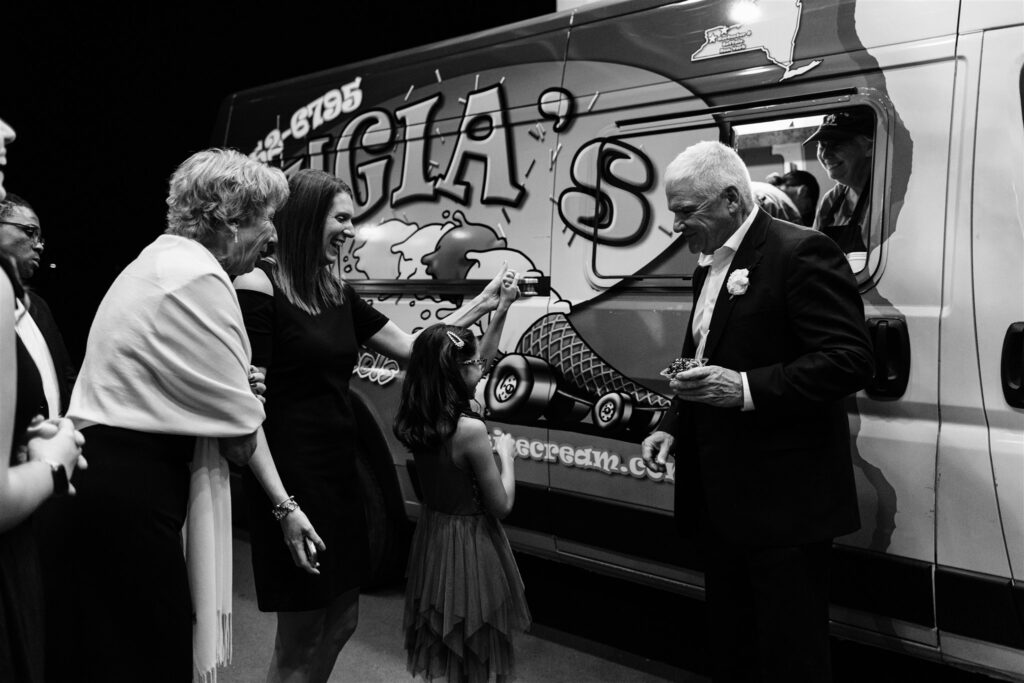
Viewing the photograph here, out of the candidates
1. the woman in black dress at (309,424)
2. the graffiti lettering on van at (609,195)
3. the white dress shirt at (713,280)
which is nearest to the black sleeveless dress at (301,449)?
the woman in black dress at (309,424)

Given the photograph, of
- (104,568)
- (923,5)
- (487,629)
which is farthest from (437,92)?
(104,568)

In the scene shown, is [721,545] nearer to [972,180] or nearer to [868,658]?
[972,180]

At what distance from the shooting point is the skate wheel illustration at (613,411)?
355cm

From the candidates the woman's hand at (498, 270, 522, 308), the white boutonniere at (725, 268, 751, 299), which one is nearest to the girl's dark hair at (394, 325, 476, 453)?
the woman's hand at (498, 270, 522, 308)

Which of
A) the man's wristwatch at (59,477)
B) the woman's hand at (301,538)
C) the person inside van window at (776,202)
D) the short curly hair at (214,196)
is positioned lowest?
the woman's hand at (301,538)

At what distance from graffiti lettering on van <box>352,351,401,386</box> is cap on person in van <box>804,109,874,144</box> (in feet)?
7.12

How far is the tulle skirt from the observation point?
111 inches

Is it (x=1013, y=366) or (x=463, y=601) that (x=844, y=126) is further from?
(x=463, y=601)

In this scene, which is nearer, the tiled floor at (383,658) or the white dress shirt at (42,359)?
the white dress shirt at (42,359)

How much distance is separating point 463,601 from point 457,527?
22cm

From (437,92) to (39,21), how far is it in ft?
12.0

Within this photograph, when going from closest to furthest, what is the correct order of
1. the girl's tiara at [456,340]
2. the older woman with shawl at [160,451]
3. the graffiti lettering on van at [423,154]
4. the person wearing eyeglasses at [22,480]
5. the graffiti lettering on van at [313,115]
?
the person wearing eyeglasses at [22,480] → the older woman with shawl at [160,451] → the girl's tiara at [456,340] → the graffiti lettering on van at [423,154] → the graffiti lettering on van at [313,115]

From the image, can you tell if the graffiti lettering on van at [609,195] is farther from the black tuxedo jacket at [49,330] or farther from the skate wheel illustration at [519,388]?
the black tuxedo jacket at [49,330]

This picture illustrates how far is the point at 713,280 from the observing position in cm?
277
